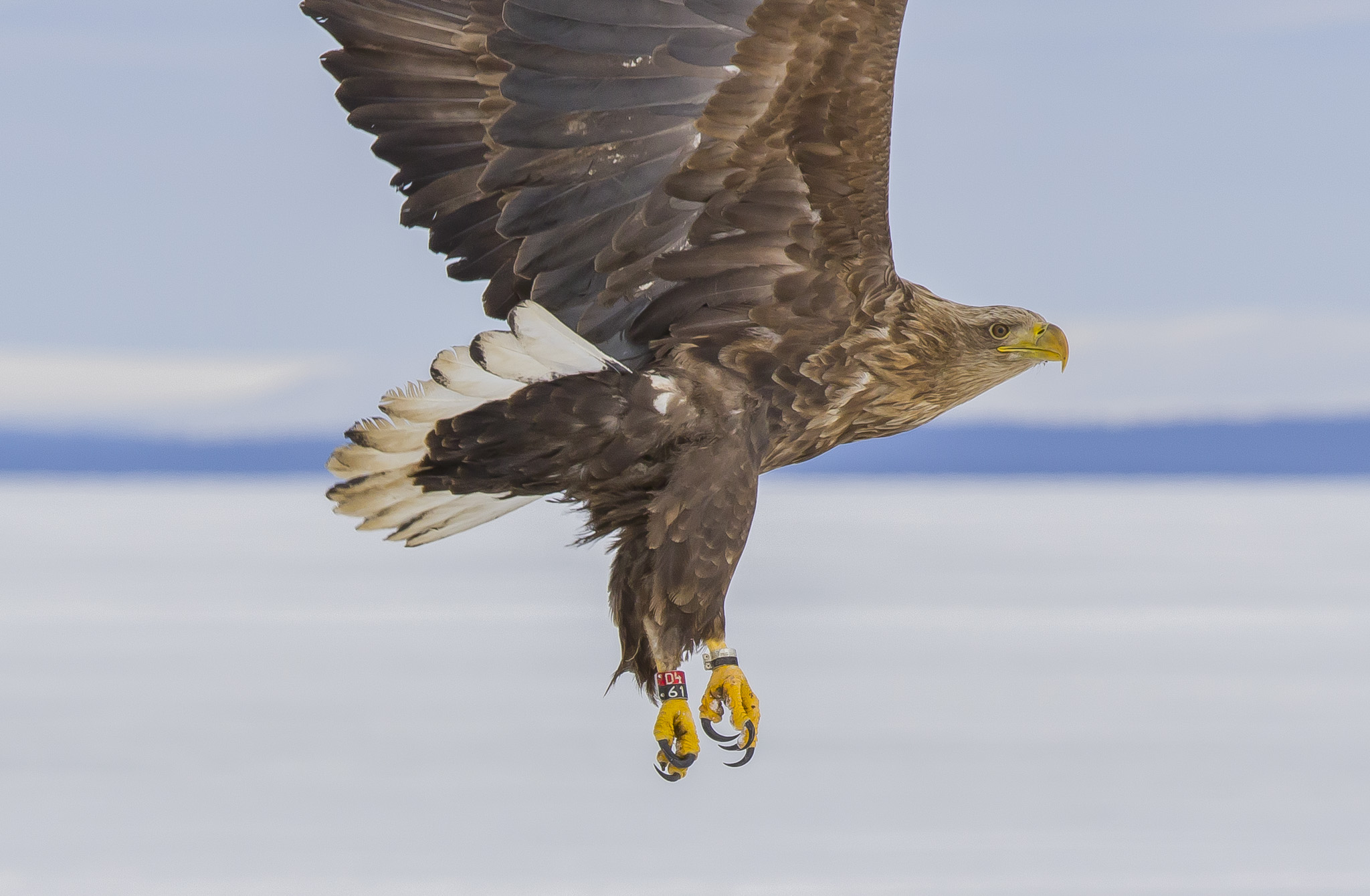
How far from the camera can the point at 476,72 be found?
4.16 metres

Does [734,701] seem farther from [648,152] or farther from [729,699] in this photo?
[648,152]

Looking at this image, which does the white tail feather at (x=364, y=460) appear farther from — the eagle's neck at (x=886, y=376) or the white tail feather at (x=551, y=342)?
the eagle's neck at (x=886, y=376)

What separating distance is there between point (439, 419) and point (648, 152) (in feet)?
2.76

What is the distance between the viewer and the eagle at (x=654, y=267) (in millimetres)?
3635

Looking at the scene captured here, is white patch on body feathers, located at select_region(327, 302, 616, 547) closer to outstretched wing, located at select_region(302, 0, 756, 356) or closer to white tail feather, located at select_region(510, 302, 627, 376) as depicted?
white tail feather, located at select_region(510, 302, 627, 376)

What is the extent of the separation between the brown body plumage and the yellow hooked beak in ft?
0.82

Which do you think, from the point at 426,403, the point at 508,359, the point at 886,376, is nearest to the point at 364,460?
the point at 426,403

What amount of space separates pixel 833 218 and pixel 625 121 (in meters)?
0.55

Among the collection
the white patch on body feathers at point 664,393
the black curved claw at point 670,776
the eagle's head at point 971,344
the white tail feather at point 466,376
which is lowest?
the black curved claw at point 670,776

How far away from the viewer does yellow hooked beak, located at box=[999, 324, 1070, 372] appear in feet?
14.5

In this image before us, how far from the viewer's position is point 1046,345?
14.6 feet

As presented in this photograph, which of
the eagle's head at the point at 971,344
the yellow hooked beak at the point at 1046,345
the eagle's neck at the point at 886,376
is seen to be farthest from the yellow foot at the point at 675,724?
the yellow hooked beak at the point at 1046,345

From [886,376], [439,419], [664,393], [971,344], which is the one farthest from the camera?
[971,344]

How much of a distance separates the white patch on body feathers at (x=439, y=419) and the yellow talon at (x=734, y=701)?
0.74 m
